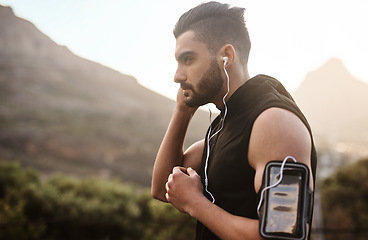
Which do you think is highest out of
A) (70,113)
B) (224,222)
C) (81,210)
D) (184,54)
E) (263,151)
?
(70,113)

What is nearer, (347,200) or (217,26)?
(217,26)

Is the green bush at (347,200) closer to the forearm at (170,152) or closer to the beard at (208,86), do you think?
the forearm at (170,152)

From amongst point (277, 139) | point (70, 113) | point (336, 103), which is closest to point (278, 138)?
point (277, 139)

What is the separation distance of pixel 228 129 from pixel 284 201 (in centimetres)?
38

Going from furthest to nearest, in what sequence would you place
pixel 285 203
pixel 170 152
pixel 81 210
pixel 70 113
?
pixel 70 113, pixel 81 210, pixel 170 152, pixel 285 203

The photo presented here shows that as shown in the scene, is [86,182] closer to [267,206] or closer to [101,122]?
[267,206]

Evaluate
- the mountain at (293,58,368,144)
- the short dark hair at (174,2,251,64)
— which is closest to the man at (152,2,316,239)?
the short dark hair at (174,2,251,64)

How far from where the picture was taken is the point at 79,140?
25500 millimetres

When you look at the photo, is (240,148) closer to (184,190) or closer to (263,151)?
(263,151)

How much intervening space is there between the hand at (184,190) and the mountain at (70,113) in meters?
16.7

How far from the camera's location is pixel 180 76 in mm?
1351

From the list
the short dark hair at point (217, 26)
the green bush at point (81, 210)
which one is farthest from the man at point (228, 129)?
the green bush at point (81, 210)

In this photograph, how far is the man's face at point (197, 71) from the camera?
1.29 meters

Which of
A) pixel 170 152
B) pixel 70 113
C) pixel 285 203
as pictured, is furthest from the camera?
pixel 70 113
